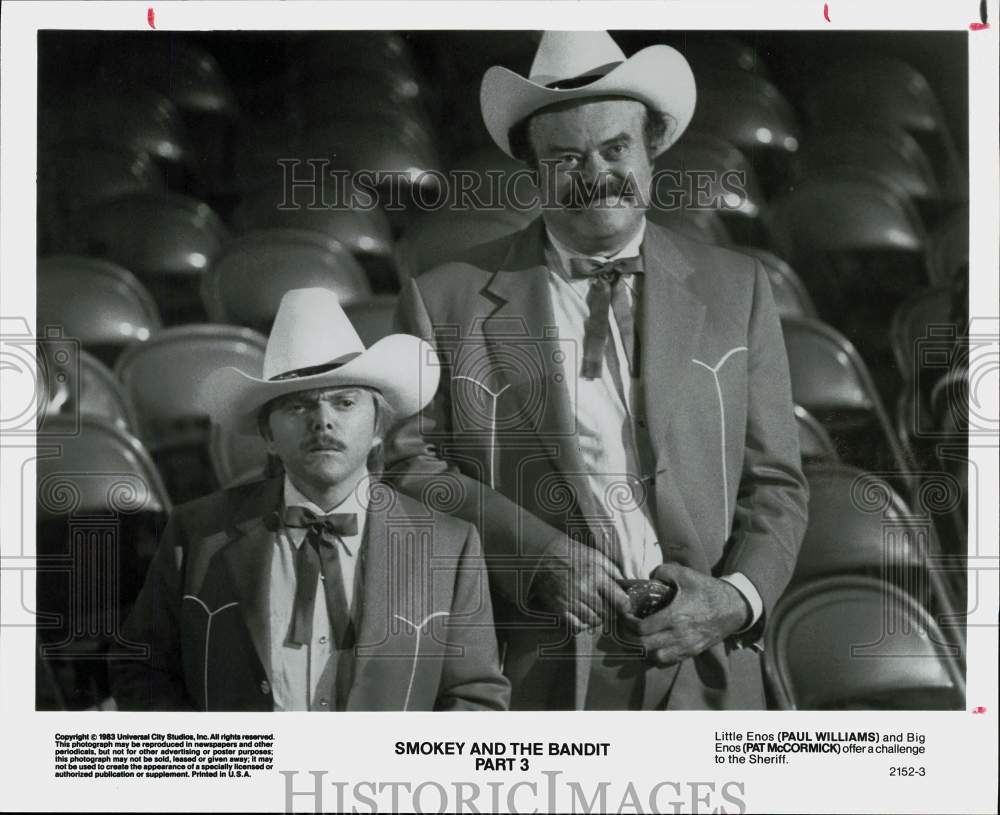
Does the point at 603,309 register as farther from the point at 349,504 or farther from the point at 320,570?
the point at 320,570

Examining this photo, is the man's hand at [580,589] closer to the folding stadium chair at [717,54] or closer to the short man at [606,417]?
the short man at [606,417]

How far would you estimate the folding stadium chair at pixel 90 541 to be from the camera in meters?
4.16

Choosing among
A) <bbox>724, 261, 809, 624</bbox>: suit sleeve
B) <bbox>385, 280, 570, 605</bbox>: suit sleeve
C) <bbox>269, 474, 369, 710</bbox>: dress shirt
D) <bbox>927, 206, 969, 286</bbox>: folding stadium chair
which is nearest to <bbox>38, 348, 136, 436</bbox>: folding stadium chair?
<bbox>269, 474, 369, 710</bbox>: dress shirt

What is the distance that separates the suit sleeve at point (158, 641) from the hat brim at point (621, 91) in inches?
67.6

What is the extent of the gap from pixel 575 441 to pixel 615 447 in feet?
0.44

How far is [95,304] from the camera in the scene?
13.7 feet

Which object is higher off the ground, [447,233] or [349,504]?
[447,233]

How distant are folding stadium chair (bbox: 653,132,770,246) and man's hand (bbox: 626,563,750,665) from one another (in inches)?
45.1

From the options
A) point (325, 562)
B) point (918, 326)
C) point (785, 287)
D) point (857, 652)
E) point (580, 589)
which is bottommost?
point (857, 652)

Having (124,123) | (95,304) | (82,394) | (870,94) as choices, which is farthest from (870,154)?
(82,394)

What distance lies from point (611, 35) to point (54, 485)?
240 cm

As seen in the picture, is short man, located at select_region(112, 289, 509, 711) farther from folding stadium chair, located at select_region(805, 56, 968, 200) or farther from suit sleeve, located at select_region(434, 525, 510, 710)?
folding stadium chair, located at select_region(805, 56, 968, 200)

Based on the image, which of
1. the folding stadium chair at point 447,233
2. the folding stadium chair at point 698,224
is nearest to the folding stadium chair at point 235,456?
the folding stadium chair at point 447,233

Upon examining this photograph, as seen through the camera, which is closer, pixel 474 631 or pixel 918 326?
pixel 474 631
